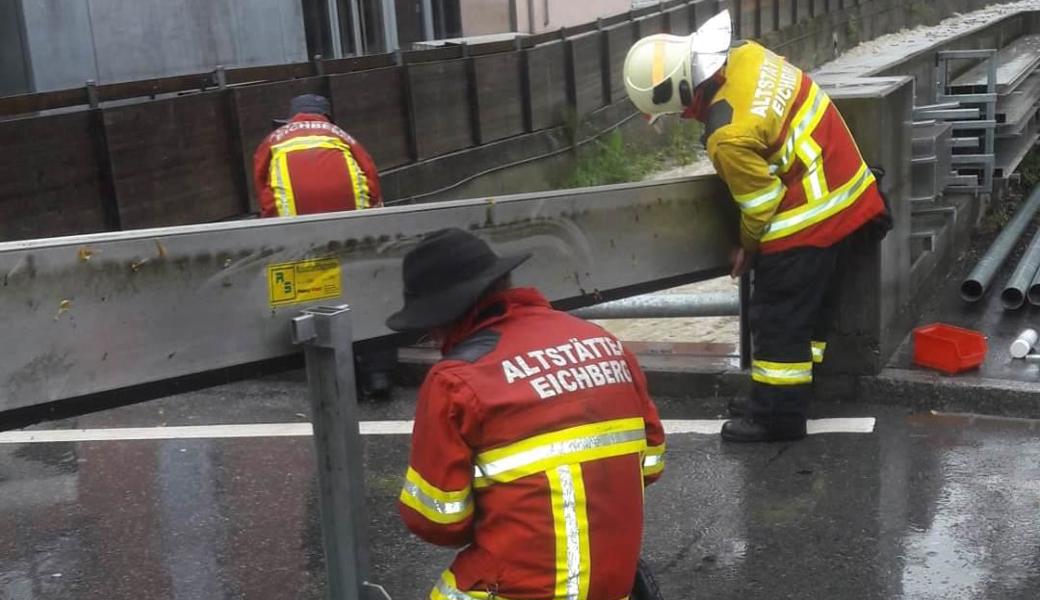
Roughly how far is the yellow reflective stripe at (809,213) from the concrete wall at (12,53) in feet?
23.5

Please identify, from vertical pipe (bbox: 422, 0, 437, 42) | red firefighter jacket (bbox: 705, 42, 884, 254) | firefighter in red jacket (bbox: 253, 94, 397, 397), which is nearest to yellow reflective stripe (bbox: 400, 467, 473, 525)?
red firefighter jacket (bbox: 705, 42, 884, 254)

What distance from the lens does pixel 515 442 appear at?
99.3 inches

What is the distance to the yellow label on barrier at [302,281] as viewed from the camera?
11.0ft

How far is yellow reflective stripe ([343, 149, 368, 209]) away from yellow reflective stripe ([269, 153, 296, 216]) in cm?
30

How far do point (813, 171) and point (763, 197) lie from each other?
0.26 metres

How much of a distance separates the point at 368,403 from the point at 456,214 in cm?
270

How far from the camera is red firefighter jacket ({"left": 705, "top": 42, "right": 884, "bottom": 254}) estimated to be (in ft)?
16.2

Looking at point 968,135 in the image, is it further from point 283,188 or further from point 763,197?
point 283,188

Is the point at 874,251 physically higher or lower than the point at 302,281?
lower

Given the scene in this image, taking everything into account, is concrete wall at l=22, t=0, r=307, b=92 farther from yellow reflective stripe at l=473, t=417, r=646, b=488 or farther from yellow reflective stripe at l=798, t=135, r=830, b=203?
yellow reflective stripe at l=473, t=417, r=646, b=488

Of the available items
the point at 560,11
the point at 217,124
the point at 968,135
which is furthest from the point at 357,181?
the point at 560,11

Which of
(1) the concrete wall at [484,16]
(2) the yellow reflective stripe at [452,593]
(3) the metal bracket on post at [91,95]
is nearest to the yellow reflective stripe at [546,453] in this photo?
(2) the yellow reflective stripe at [452,593]

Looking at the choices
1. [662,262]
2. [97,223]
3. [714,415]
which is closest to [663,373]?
[714,415]

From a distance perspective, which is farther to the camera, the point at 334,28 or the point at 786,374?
the point at 334,28
